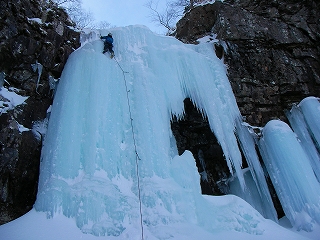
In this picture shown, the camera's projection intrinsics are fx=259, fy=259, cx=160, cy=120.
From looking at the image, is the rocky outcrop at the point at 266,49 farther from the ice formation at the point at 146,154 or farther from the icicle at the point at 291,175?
the icicle at the point at 291,175

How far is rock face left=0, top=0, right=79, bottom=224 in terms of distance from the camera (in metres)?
4.51

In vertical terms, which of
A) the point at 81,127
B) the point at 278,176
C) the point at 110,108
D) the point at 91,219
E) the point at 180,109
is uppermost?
the point at 180,109

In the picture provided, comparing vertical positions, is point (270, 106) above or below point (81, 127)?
above

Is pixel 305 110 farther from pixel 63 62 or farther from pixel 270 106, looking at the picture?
pixel 63 62

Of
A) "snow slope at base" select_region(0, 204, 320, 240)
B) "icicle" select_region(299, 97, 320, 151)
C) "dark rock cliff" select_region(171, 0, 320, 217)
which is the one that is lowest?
"snow slope at base" select_region(0, 204, 320, 240)

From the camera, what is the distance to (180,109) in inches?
253

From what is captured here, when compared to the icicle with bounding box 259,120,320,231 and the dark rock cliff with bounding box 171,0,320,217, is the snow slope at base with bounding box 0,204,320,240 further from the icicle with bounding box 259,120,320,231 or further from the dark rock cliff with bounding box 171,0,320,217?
the dark rock cliff with bounding box 171,0,320,217

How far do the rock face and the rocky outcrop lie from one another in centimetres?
426

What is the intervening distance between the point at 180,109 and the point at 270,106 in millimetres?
2855

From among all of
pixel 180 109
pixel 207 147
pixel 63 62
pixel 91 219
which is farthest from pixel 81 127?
pixel 207 147

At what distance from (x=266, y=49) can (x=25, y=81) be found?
667cm

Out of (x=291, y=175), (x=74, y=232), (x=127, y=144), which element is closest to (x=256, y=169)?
(x=291, y=175)

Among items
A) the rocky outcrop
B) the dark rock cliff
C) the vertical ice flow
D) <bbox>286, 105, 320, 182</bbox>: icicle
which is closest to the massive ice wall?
the vertical ice flow

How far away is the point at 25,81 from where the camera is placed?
17.5 ft
